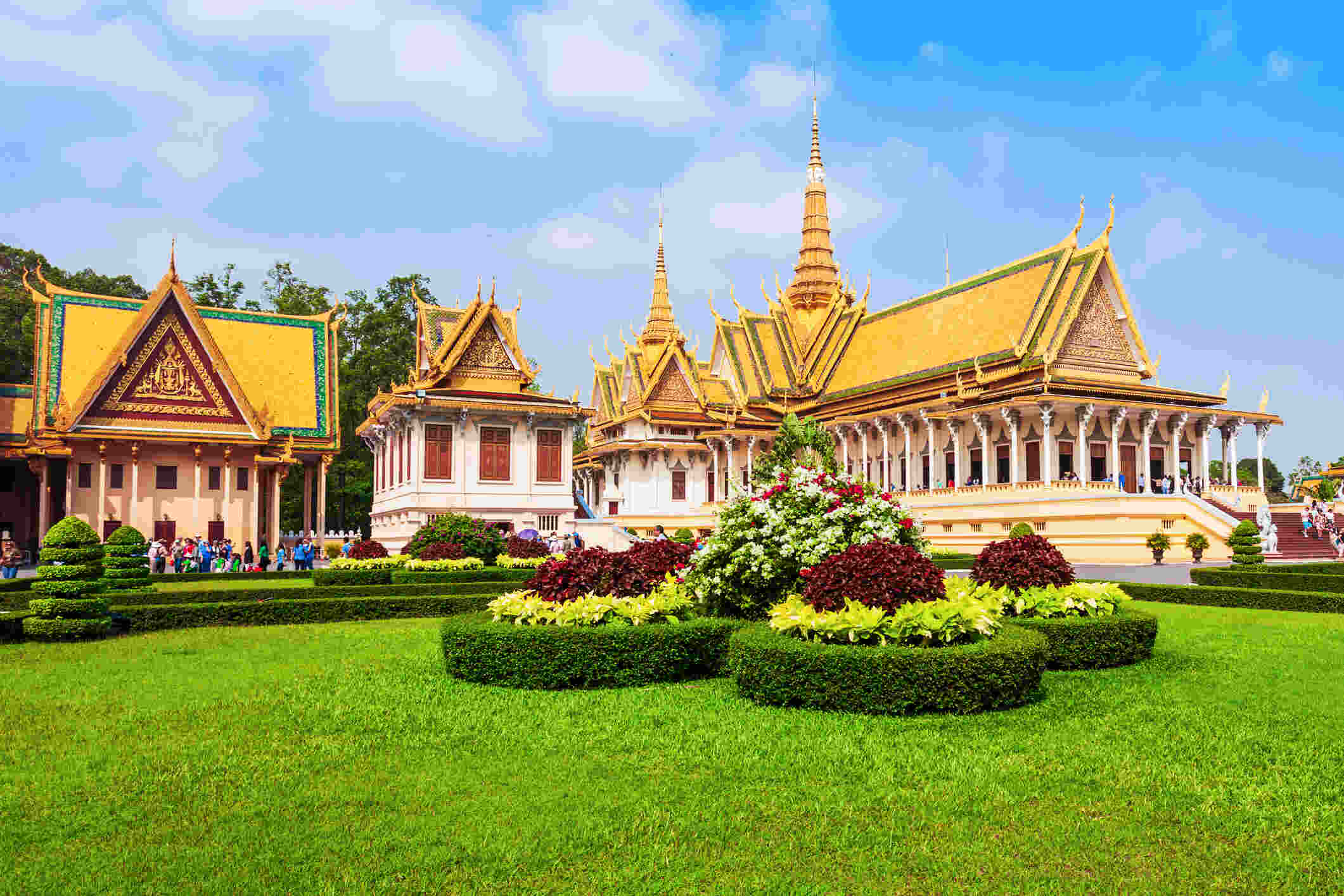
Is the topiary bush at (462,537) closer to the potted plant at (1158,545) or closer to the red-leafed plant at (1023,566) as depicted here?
the red-leafed plant at (1023,566)

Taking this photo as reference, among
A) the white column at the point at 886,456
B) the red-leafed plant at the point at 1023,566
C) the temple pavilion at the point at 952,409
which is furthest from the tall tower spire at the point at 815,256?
the red-leafed plant at the point at 1023,566

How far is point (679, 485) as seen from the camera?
5250cm

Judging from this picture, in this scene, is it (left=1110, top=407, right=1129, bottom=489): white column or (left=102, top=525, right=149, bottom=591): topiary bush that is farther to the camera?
(left=1110, top=407, right=1129, bottom=489): white column

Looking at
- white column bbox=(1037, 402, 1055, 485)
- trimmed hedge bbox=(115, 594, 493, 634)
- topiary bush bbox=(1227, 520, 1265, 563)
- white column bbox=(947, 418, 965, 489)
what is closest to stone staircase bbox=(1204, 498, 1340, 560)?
white column bbox=(1037, 402, 1055, 485)

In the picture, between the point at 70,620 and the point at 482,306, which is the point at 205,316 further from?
the point at 70,620

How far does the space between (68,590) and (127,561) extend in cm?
798

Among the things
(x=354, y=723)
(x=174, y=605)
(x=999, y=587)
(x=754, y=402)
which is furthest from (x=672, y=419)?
(x=354, y=723)

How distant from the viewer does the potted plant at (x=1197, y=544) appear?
2875cm

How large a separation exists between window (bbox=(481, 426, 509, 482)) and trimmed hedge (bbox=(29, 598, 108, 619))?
2353cm

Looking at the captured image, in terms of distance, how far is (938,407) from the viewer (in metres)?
41.5

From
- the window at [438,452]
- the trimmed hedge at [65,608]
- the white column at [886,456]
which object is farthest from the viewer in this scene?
the white column at [886,456]

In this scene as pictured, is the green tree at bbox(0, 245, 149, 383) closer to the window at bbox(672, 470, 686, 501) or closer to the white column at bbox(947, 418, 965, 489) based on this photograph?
the window at bbox(672, 470, 686, 501)

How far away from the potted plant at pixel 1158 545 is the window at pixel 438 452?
24509 millimetres

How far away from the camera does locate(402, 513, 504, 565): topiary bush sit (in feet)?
84.5
